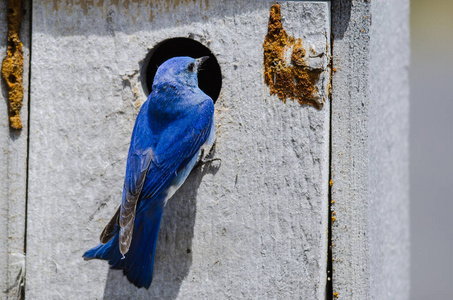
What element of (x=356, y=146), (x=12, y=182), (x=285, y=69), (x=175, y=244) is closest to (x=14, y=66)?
(x=12, y=182)

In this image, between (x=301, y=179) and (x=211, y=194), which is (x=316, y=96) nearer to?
(x=301, y=179)

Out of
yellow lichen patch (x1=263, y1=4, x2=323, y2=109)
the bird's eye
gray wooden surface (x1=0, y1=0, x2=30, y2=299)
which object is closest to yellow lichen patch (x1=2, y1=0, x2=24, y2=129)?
gray wooden surface (x1=0, y1=0, x2=30, y2=299)

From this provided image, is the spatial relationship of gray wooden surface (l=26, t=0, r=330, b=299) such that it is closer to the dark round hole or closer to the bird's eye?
the bird's eye

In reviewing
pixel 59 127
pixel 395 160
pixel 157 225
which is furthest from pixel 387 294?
pixel 59 127

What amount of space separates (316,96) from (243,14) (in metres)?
0.34

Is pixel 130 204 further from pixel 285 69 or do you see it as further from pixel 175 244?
pixel 285 69

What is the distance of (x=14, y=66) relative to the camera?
2.53 metres

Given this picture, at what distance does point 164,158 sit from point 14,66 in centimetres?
61

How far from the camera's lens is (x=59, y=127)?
251cm

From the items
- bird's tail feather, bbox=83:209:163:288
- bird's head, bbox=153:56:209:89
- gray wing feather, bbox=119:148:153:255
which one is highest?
bird's head, bbox=153:56:209:89

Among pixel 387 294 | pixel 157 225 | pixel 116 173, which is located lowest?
pixel 387 294

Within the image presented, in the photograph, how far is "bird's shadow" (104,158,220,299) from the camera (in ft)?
8.02

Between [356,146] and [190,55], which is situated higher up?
[190,55]

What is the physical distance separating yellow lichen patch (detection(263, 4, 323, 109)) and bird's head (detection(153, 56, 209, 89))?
0.89ft
